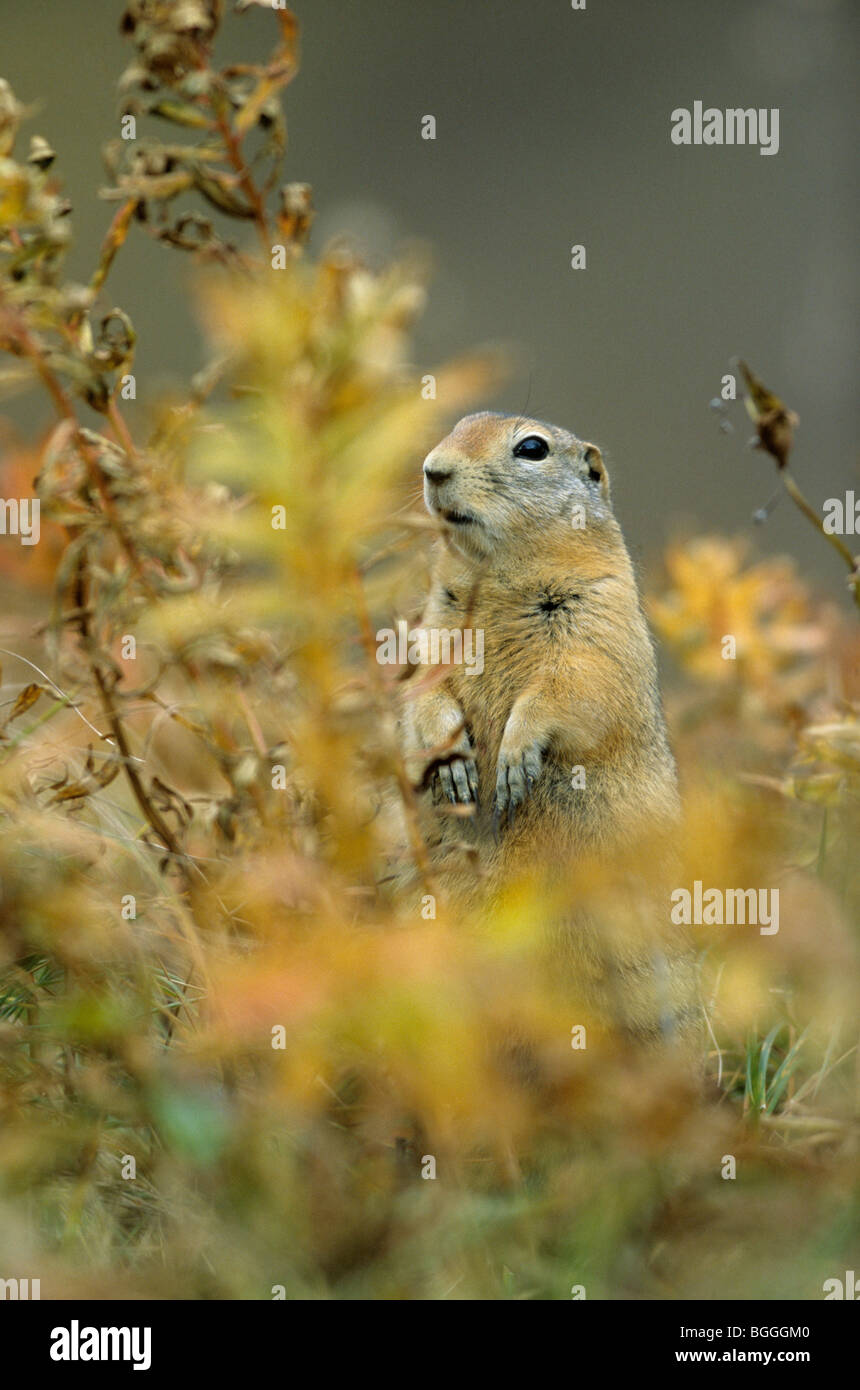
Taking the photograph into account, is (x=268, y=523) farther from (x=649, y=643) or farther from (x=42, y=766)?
(x=649, y=643)

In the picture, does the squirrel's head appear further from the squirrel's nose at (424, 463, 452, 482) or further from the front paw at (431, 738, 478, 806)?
the front paw at (431, 738, 478, 806)

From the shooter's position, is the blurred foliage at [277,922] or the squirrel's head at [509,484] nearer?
the blurred foliage at [277,922]

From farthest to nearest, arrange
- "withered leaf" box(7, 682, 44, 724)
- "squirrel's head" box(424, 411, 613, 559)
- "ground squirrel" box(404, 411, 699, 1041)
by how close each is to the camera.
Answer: "squirrel's head" box(424, 411, 613, 559) → "ground squirrel" box(404, 411, 699, 1041) → "withered leaf" box(7, 682, 44, 724)

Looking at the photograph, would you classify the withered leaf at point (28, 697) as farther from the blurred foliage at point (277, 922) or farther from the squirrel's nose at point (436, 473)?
the squirrel's nose at point (436, 473)

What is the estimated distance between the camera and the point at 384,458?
1.14 metres

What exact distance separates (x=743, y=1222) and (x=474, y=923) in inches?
29.2

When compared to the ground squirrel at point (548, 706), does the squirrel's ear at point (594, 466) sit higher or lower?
higher

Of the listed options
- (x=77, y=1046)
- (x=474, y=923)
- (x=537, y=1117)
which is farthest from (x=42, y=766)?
(x=537, y=1117)

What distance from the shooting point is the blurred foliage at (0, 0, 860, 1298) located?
1.22m

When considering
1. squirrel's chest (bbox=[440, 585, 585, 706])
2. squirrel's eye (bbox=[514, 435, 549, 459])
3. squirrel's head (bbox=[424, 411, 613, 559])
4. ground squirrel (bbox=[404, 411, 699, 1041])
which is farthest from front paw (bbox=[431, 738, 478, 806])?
squirrel's eye (bbox=[514, 435, 549, 459])

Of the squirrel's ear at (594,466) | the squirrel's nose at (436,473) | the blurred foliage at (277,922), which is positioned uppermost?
the squirrel's ear at (594,466)

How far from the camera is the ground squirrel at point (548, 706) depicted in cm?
251

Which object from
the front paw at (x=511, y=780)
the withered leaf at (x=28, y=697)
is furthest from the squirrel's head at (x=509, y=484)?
the withered leaf at (x=28, y=697)

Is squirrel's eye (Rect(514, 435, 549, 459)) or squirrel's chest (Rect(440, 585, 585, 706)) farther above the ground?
squirrel's eye (Rect(514, 435, 549, 459))
